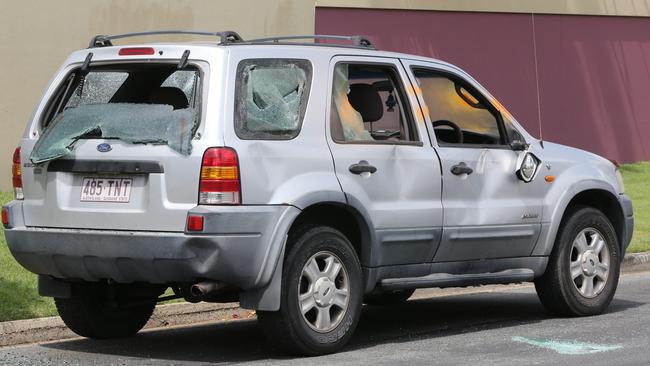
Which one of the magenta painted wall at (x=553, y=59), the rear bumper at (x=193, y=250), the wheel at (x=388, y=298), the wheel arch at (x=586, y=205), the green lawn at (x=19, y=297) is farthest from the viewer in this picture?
the magenta painted wall at (x=553, y=59)

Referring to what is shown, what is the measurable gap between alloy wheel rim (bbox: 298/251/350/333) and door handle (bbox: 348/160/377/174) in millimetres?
543

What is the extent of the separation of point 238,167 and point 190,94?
649mm

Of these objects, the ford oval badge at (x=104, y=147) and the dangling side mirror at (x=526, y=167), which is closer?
the ford oval badge at (x=104, y=147)

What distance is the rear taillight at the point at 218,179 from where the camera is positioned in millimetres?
7598

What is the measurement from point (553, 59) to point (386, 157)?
16.3m

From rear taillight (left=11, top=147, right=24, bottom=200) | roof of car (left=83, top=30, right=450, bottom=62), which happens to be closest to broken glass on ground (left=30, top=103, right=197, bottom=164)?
rear taillight (left=11, top=147, right=24, bottom=200)

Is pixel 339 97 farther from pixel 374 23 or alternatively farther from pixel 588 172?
pixel 374 23

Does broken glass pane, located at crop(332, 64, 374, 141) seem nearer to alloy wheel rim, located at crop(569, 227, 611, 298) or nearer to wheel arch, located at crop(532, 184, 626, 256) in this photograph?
wheel arch, located at crop(532, 184, 626, 256)

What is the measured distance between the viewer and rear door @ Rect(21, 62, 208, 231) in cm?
767

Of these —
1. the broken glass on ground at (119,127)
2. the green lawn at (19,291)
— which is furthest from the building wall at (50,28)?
the broken glass on ground at (119,127)

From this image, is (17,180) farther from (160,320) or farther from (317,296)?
(317,296)

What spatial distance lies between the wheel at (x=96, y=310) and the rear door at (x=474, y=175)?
2096 mm

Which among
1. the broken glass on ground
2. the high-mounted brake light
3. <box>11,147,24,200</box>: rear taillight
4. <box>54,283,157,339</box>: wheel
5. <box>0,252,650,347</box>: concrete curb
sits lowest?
<box>0,252,650,347</box>: concrete curb

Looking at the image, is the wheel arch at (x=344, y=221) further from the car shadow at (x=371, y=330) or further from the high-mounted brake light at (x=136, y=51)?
the high-mounted brake light at (x=136, y=51)
